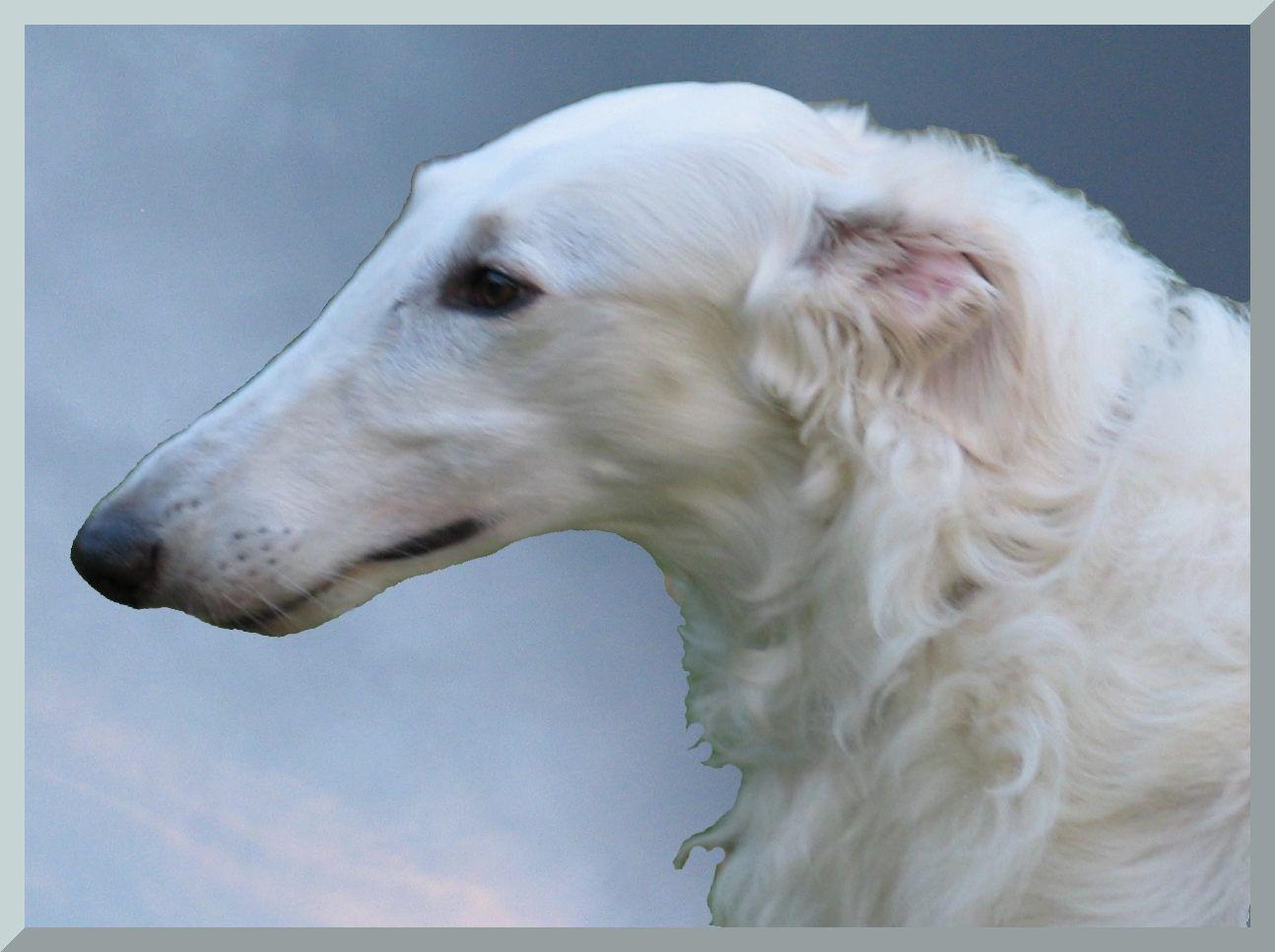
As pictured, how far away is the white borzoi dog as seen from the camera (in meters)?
2.19

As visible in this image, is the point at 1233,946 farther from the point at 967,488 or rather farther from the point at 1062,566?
the point at 967,488

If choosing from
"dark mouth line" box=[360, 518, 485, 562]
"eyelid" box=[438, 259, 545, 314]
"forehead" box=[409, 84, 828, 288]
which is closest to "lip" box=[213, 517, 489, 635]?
"dark mouth line" box=[360, 518, 485, 562]

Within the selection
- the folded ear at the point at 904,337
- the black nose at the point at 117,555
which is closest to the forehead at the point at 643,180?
the folded ear at the point at 904,337

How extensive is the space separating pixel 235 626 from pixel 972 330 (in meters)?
1.22

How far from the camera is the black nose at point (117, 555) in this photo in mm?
2281

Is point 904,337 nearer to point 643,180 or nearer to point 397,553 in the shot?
point 643,180

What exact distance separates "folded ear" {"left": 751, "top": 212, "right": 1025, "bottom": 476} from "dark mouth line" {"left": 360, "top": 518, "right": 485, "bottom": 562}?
0.51m

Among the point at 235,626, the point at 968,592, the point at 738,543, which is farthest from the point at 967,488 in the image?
the point at 235,626

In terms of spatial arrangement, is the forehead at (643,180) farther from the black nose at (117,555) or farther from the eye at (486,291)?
the black nose at (117,555)

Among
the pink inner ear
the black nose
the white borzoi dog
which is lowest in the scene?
the black nose

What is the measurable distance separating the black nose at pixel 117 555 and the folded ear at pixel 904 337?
3.18 ft

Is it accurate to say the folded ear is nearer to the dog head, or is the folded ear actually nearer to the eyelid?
the dog head

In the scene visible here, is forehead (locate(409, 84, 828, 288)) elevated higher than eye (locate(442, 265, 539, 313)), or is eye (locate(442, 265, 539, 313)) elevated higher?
forehead (locate(409, 84, 828, 288))

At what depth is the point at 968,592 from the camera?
2.24 m
